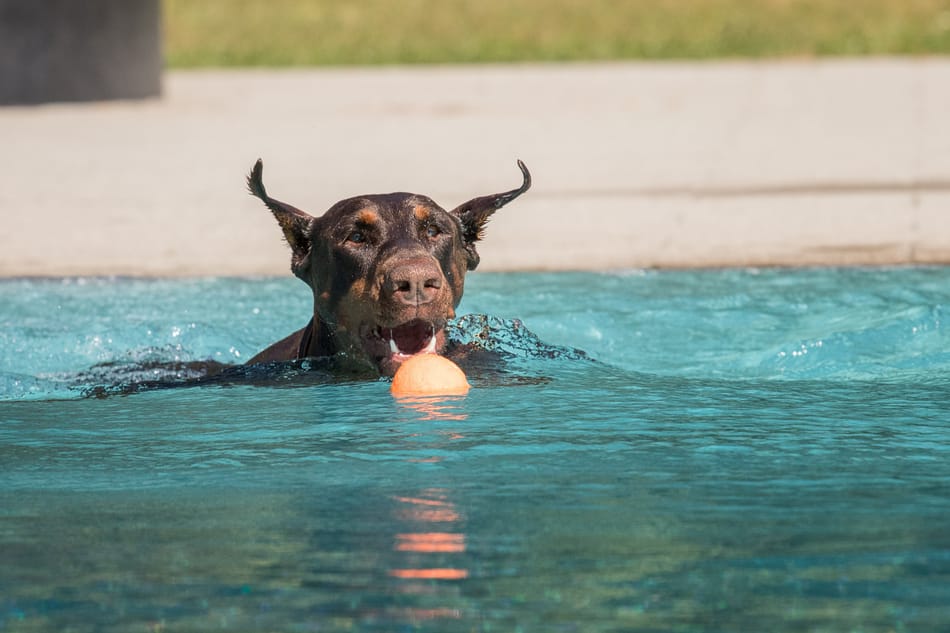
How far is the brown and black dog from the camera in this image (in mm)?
6273

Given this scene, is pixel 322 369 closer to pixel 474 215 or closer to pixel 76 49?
pixel 474 215

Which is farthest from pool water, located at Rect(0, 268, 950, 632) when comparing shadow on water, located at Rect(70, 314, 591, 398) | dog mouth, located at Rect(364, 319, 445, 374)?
dog mouth, located at Rect(364, 319, 445, 374)

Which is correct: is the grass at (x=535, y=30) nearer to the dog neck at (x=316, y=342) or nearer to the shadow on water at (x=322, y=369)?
the shadow on water at (x=322, y=369)

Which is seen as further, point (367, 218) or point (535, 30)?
point (535, 30)

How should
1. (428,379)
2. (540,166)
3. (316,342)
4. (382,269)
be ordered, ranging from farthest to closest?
(540,166) < (316,342) < (382,269) < (428,379)

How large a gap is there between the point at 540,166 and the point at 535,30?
39.8ft

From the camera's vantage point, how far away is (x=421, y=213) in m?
6.66

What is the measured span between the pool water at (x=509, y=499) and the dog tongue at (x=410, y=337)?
0.90 feet

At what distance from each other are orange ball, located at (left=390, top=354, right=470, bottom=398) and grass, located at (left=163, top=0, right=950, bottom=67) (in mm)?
16307

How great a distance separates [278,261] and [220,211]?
1547mm

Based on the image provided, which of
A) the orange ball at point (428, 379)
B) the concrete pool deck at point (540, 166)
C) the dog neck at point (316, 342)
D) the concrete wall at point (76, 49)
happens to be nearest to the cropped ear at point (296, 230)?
the dog neck at point (316, 342)

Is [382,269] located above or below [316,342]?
above

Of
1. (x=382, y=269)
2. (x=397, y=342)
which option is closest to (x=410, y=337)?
(x=397, y=342)

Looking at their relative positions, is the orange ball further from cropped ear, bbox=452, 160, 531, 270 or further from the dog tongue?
cropped ear, bbox=452, 160, 531, 270
